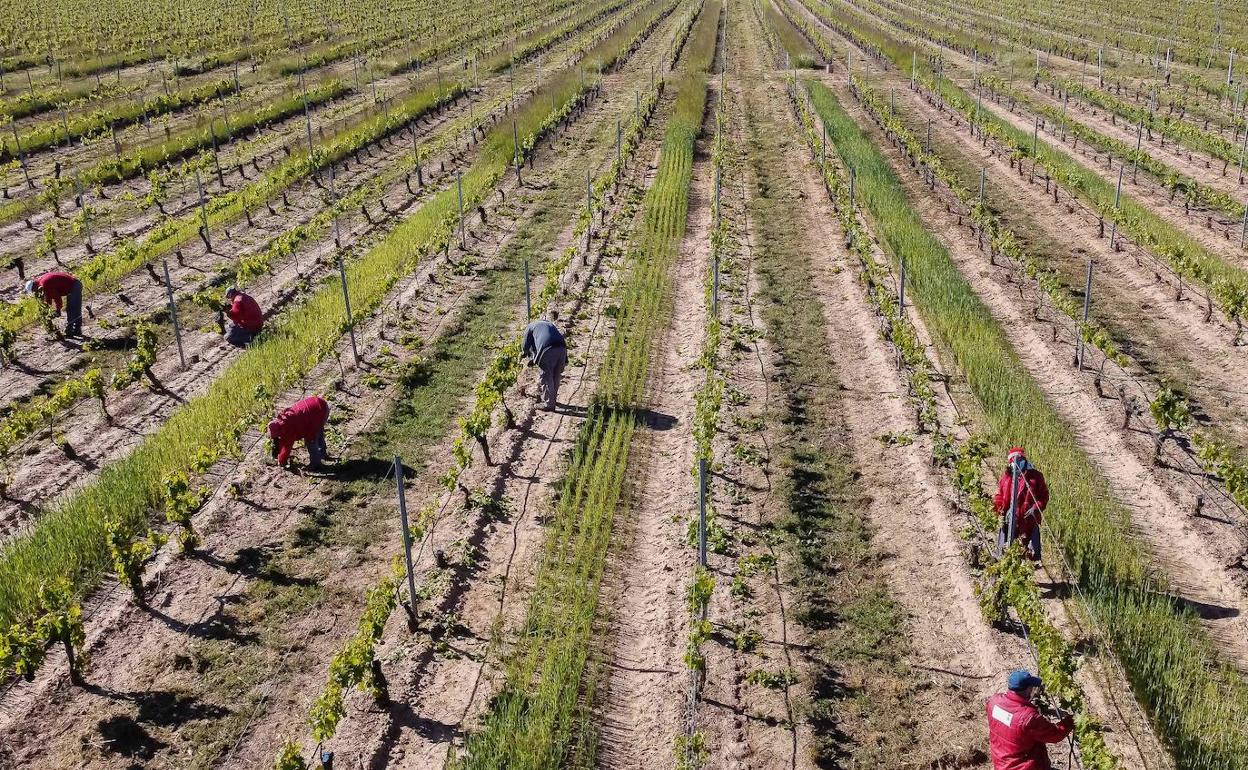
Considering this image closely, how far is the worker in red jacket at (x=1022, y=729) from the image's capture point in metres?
6.95

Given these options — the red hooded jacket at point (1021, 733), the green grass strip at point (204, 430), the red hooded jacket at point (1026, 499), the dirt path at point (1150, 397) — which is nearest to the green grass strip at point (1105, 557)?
the dirt path at point (1150, 397)

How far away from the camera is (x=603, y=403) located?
13.8 meters

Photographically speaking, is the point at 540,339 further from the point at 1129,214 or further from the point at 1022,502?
the point at 1129,214

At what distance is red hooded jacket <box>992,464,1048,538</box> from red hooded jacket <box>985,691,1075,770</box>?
2.90 m

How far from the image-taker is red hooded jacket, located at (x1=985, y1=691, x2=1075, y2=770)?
273 inches

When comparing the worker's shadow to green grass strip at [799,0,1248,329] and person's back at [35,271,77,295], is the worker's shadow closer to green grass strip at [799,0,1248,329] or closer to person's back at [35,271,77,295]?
person's back at [35,271,77,295]

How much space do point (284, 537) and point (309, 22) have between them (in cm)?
5307

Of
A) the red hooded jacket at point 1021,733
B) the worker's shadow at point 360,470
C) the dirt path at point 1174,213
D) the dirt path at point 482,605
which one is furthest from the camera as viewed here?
the dirt path at point 1174,213

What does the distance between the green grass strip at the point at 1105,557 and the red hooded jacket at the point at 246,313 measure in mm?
10139

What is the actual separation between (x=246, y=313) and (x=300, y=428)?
4696 millimetres

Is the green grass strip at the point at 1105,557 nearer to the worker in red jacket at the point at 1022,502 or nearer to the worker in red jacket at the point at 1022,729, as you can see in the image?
the worker in red jacket at the point at 1022,502

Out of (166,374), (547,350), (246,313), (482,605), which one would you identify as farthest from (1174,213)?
(166,374)

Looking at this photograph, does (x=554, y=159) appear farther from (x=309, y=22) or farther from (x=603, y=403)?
(x=309, y=22)

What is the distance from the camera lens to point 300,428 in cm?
1186
